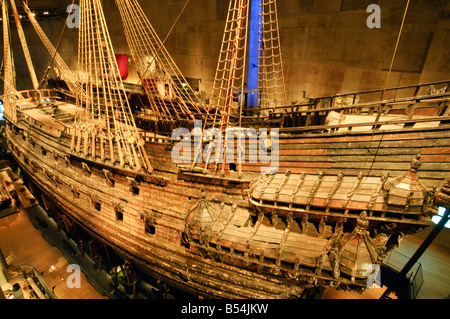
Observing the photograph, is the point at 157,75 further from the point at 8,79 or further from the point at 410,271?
the point at 410,271

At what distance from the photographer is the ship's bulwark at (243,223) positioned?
3.79 metres

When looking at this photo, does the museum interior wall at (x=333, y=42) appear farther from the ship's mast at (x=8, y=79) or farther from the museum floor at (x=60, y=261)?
the ship's mast at (x=8, y=79)

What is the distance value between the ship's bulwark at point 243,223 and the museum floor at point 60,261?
254 cm

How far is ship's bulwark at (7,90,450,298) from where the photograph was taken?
3.79m

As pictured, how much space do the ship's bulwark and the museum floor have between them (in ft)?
8.33

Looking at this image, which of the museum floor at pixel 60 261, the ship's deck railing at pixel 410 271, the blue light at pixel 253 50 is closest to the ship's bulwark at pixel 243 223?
the museum floor at pixel 60 261

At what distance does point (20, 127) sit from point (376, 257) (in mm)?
14411

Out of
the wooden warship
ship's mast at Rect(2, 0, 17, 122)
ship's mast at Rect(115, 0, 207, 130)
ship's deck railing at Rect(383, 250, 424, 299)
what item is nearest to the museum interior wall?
the wooden warship

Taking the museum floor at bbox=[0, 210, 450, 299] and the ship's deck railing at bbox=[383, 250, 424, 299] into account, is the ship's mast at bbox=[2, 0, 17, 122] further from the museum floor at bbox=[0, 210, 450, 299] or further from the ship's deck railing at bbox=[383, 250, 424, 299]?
the ship's deck railing at bbox=[383, 250, 424, 299]

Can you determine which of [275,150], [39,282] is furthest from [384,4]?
[39,282]

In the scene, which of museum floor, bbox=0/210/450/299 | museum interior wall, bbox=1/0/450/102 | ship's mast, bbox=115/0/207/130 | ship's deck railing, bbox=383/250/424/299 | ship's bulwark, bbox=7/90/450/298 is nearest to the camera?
ship's bulwark, bbox=7/90/450/298

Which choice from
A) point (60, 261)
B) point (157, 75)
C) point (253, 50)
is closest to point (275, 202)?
point (157, 75)

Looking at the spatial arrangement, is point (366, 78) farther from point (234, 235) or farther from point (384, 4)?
point (234, 235)
